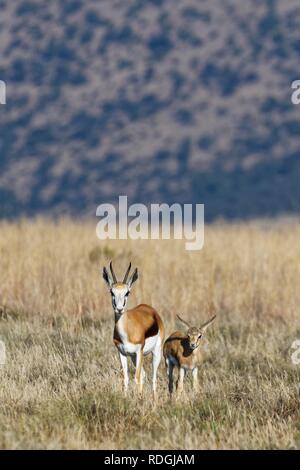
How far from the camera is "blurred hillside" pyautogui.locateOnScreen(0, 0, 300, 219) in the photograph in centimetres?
5600

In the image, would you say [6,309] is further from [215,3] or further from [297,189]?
[215,3]

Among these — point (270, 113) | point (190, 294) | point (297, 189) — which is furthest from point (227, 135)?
point (190, 294)

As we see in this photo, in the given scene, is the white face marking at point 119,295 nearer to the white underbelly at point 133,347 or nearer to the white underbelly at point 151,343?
the white underbelly at point 133,347

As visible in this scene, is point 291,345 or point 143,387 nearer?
point 143,387

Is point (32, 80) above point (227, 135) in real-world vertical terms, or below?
above

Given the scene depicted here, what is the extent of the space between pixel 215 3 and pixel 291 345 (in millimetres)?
63063

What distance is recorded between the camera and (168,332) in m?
11.9

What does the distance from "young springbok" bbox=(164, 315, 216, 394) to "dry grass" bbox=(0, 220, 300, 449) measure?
19 cm

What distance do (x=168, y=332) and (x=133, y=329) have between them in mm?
3715

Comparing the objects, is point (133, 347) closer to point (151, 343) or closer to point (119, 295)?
point (151, 343)

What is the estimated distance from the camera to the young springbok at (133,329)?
785 cm

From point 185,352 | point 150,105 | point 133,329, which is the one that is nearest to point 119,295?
point 133,329

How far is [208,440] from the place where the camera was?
7.43m

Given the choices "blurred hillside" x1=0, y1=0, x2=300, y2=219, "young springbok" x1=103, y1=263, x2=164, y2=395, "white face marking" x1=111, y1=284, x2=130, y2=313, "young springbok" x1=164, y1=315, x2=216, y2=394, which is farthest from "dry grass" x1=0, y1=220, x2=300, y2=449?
"blurred hillside" x1=0, y1=0, x2=300, y2=219
